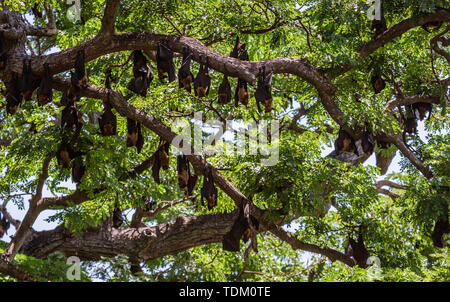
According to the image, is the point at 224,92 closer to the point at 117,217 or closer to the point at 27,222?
the point at 27,222

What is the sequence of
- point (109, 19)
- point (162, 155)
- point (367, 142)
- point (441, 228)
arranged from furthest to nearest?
point (441, 228) → point (367, 142) → point (162, 155) → point (109, 19)

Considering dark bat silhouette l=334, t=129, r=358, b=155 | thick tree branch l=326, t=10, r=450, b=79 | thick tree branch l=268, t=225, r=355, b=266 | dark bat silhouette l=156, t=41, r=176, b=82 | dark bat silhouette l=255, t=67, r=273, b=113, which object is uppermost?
thick tree branch l=326, t=10, r=450, b=79

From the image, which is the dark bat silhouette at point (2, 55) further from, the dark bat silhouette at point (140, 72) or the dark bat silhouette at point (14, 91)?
the dark bat silhouette at point (140, 72)

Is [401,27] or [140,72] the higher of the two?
[401,27]

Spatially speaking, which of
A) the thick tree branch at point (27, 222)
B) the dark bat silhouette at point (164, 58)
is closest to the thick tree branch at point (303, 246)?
the dark bat silhouette at point (164, 58)

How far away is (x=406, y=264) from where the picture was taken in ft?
29.9

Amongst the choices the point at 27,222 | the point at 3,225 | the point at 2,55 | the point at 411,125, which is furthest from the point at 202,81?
the point at 3,225

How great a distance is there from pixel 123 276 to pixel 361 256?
335 cm

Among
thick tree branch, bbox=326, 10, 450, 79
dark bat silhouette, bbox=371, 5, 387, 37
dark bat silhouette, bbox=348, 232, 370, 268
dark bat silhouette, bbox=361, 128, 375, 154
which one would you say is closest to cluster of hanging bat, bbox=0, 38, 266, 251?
thick tree branch, bbox=326, 10, 450, 79

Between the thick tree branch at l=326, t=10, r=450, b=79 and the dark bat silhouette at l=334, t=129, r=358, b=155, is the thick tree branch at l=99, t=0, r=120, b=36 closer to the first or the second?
the thick tree branch at l=326, t=10, r=450, b=79

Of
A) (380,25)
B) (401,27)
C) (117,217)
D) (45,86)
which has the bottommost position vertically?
(117,217)

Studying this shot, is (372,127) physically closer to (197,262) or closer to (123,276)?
(123,276)
